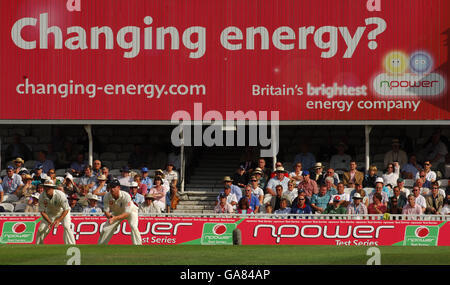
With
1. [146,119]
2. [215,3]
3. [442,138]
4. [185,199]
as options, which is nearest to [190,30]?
[215,3]

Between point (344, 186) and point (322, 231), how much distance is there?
124 inches

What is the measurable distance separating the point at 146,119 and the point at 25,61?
3.30m

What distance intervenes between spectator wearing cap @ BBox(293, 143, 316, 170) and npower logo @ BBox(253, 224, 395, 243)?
458cm

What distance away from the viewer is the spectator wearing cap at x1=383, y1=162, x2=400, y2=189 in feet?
76.5

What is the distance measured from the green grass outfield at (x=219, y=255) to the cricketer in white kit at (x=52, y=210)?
9.10 ft

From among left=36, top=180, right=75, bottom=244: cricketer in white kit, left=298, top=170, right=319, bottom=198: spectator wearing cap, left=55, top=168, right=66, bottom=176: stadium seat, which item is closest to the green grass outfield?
left=36, top=180, right=75, bottom=244: cricketer in white kit

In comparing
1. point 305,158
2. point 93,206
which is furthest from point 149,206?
point 305,158

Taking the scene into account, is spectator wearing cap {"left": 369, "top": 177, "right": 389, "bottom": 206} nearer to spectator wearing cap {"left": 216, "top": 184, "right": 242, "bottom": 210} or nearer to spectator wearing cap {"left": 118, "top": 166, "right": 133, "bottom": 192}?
spectator wearing cap {"left": 216, "top": 184, "right": 242, "bottom": 210}

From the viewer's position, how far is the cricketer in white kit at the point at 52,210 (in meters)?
18.2

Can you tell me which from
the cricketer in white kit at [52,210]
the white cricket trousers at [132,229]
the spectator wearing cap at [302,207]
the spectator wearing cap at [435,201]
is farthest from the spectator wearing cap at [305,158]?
the cricketer in white kit at [52,210]

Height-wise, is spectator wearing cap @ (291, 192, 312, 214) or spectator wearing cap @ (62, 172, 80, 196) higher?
spectator wearing cap @ (62, 172, 80, 196)

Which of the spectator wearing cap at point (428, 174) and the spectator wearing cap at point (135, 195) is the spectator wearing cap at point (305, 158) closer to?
the spectator wearing cap at point (428, 174)

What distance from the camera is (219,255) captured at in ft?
46.7
